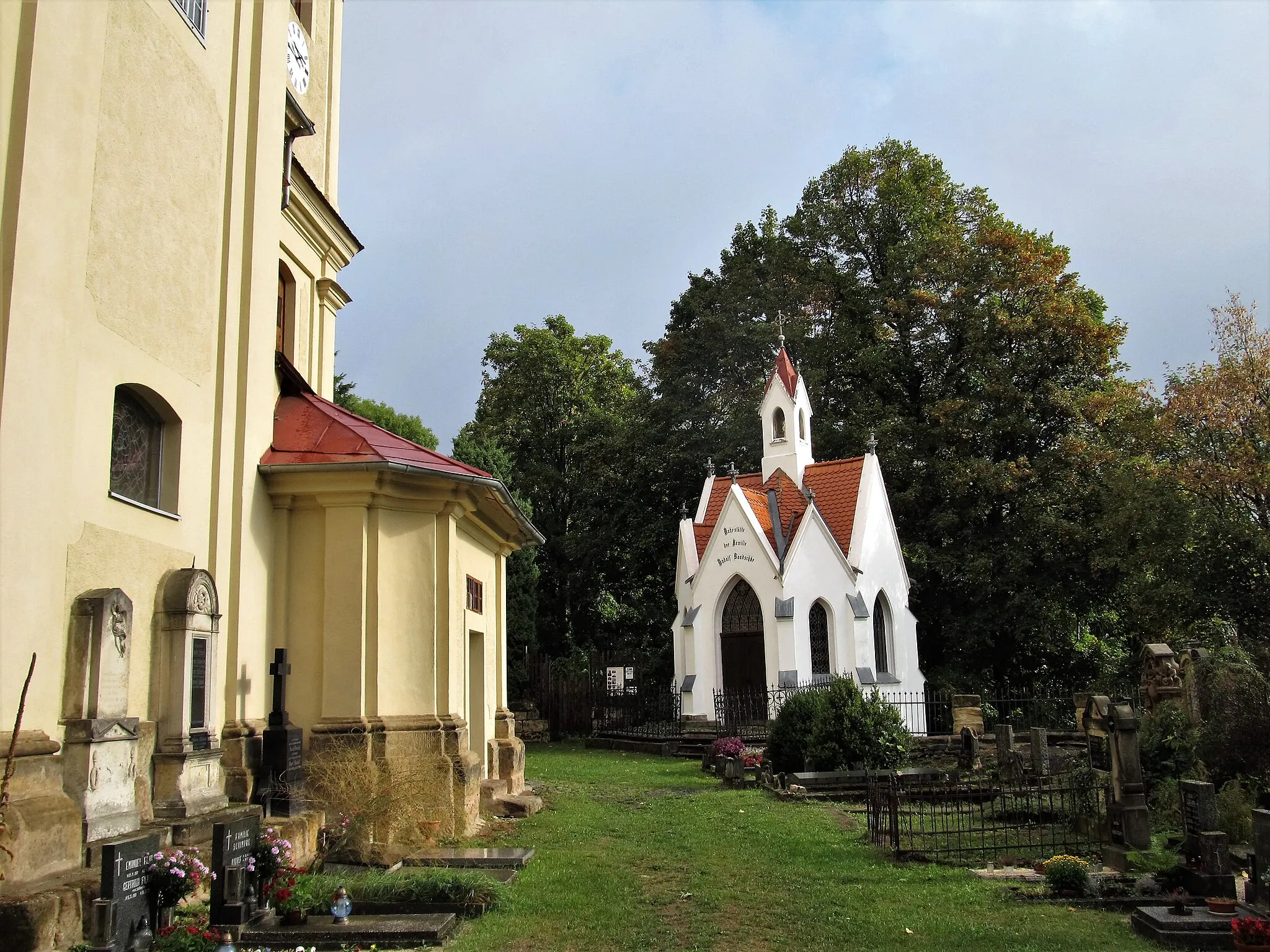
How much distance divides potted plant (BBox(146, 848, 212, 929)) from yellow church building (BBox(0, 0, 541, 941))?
31.4 inches

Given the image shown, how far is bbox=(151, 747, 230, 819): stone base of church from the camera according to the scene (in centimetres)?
919

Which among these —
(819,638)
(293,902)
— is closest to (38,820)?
(293,902)

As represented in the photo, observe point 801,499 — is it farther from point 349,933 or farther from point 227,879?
point 227,879

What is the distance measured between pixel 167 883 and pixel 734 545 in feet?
74.2

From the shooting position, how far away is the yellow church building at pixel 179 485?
25.0 ft

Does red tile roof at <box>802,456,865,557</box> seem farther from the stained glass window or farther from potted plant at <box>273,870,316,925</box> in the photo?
potted plant at <box>273,870,316,925</box>

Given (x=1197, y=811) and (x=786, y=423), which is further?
(x=786, y=423)

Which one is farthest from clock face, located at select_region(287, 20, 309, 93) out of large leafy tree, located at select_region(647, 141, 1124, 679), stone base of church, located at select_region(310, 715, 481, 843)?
large leafy tree, located at select_region(647, 141, 1124, 679)

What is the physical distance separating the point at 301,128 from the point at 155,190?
532 centimetres

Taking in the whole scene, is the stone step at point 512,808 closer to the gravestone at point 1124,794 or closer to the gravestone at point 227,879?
the gravestone at point 227,879

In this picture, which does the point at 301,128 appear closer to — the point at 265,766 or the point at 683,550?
the point at 265,766

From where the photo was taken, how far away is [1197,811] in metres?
9.33

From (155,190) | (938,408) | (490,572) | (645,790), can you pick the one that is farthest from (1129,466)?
(155,190)

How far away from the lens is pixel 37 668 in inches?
297
